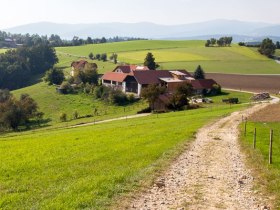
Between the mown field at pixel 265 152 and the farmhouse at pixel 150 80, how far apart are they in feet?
171

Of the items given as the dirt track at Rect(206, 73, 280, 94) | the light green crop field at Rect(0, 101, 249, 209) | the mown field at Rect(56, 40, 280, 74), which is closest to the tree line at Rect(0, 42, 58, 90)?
the mown field at Rect(56, 40, 280, 74)

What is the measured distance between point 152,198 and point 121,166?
214 inches

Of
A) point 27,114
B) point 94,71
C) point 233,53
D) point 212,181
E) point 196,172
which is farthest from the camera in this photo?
point 233,53

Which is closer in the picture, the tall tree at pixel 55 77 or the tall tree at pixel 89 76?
the tall tree at pixel 89 76

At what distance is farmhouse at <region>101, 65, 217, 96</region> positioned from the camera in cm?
9654

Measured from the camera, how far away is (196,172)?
69.3 ft

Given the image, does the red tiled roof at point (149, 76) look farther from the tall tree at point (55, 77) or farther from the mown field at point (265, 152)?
the mown field at point (265, 152)

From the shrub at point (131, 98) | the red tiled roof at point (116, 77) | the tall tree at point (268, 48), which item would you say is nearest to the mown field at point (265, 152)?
Result: the shrub at point (131, 98)

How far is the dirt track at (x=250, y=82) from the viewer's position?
327 feet

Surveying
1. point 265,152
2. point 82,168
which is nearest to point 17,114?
point 82,168

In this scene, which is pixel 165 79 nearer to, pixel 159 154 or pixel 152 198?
pixel 159 154

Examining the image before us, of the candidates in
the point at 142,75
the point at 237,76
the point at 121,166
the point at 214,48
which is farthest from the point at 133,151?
the point at 214,48

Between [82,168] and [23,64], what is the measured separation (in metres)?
143

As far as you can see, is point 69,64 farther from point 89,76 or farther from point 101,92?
point 101,92
